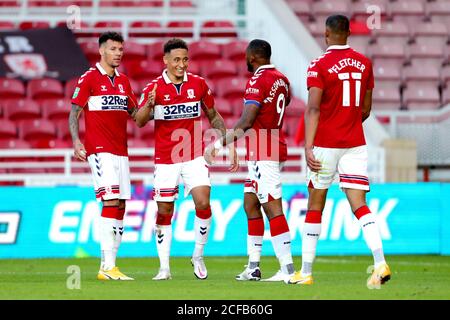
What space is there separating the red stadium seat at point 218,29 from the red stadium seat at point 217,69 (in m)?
1.20

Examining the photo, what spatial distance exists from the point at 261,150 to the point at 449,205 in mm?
6615

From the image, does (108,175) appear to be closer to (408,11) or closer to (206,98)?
(206,98)

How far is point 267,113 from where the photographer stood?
11539 millimetres

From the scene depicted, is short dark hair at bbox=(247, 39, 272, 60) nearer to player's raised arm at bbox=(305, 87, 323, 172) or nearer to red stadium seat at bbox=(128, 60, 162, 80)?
player's raised arm at bbox=(305, 87, 323, 172)

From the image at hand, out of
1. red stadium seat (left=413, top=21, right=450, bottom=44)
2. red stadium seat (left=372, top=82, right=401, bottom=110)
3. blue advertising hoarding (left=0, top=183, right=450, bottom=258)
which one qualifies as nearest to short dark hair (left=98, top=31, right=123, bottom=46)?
blue advertising hoarding (left=0, top=183, right=450, bottom=258)

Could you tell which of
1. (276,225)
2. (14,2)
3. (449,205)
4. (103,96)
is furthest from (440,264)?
(14,2)

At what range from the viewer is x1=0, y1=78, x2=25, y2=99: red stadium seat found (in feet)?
72.2

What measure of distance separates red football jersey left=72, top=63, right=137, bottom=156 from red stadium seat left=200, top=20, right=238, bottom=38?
38.1ft

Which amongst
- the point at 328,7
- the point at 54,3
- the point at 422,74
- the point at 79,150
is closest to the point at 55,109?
the point at 54,3

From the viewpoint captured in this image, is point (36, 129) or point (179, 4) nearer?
point (36, 129)

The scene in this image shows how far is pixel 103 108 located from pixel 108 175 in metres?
0.65
